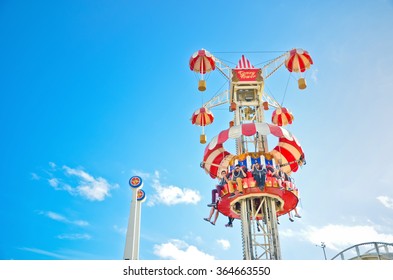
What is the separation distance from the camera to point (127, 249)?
17719 millimetres

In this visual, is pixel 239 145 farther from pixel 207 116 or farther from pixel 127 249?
pixel 127 249

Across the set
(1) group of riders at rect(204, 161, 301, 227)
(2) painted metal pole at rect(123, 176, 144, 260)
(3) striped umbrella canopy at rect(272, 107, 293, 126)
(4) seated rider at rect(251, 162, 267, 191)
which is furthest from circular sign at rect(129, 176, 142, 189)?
(3) striped umbrella canopy at rect(272, 107, 293, 126)

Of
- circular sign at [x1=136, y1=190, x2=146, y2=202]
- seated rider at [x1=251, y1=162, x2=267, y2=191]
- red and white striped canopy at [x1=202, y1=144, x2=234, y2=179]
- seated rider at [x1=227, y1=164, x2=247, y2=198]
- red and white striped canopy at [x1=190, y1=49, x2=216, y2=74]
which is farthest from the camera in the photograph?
red and white striped canopy at [x1=190, y1=49, x2=216, y2=74]

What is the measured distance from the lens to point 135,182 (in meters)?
20.4

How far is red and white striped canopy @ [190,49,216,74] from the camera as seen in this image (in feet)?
79.4

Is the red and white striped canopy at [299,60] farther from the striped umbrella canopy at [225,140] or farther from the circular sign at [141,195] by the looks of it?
the circular sign at [141,195]

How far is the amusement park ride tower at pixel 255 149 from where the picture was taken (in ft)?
66.6

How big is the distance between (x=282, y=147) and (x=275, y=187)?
3.59 metres

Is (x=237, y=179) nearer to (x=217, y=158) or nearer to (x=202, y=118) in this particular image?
(x=217, y=158)

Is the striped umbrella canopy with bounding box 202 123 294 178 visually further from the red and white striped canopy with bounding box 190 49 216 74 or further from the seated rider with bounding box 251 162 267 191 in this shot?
the red and white striped canopy with bounding box 190 49 216 74

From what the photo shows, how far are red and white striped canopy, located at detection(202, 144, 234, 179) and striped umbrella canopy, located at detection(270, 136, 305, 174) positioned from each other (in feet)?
9.81

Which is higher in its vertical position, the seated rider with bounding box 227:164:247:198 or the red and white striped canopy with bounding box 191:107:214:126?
the red and white striped canopy with bounding box 191:107:214:126

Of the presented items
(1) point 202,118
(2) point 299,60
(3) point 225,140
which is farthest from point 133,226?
(2) point 299,60
